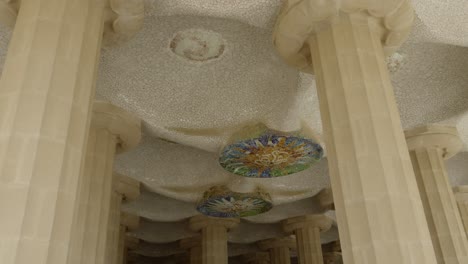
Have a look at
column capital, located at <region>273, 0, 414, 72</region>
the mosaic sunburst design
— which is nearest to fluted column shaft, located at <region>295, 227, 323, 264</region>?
the mosaic sunburst design

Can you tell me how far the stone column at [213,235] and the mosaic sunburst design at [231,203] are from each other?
339mm

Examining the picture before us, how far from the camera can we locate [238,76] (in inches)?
298

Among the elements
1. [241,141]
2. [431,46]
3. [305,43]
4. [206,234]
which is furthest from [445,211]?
[206,234]

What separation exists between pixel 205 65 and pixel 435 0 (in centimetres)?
341

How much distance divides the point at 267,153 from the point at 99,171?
11.7 ft

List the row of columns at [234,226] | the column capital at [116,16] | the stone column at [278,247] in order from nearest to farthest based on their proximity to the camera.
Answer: the column capital at [116,16] < the row of columns at [234,226] < the stone column at [278,247]

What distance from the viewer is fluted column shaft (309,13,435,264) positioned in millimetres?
4191

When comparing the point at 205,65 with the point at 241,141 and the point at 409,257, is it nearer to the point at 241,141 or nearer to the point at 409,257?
the point at 241,141

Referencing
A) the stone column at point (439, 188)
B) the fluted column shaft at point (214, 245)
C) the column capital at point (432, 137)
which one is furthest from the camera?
the fluted column shaft at point (214, 245)

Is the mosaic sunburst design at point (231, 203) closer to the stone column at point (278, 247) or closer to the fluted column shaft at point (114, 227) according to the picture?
the fluted column shaft at point (114, 227)

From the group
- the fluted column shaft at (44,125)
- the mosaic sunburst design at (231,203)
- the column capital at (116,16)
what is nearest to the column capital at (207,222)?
the mosaic sunburst design at (231,203)

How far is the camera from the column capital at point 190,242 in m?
15.2

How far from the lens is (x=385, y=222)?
13.9 ft

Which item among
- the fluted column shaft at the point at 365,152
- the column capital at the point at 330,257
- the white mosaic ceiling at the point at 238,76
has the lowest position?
the fluted column shaft at the point at 365,152
